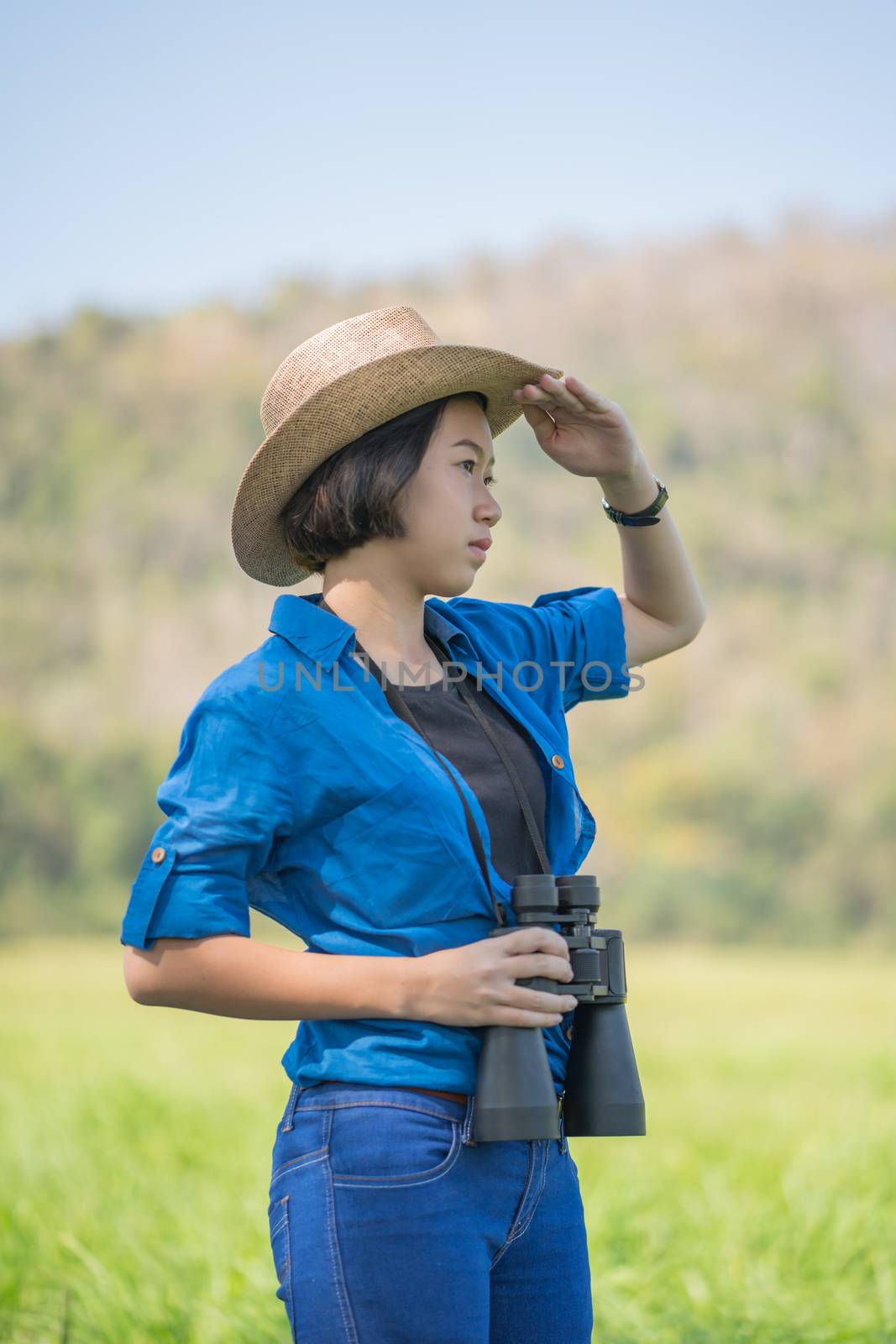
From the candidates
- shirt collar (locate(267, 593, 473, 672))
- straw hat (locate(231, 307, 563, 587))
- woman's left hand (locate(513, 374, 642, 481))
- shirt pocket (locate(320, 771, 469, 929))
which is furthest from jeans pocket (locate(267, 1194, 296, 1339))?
woman's left hand (locate(513, 374, 642, 481))

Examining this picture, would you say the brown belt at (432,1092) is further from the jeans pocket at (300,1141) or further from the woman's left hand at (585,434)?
the woman's left hand at (585,434)

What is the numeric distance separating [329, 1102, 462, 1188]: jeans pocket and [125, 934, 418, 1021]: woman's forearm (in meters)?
0.12

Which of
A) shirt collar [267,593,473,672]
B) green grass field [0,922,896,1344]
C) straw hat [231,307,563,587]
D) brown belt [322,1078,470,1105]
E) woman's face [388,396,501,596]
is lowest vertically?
green grass field [0,922,896,1344]

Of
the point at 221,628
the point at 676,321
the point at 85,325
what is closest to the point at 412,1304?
the point at 221,628

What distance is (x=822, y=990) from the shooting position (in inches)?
585

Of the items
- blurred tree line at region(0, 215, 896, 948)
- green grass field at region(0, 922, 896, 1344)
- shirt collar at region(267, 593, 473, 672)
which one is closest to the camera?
shirt collar at region(267, 593, 473, 672)

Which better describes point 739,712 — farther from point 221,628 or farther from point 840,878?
point 221,628

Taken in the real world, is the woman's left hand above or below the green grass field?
above

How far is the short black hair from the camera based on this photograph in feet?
6.67

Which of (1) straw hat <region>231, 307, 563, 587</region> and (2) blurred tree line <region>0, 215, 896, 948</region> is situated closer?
(1) straw hat <region>231, 307, 563, 587</region>

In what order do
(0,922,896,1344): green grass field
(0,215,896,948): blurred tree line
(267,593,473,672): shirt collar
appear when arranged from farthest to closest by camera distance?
(0,215,896,948): blurred tree line → (0,922,896,1344): green grass field → (267,593,473,672): shirt collar

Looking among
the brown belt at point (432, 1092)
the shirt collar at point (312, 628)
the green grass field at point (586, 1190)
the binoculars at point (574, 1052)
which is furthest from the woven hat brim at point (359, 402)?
the green grass field at point (586, 1190)

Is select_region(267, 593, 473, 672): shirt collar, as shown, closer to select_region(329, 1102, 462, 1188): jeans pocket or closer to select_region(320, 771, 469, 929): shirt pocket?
select_region(320, 771, 469, 929): shirt pocket

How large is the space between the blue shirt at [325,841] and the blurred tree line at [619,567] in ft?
66.5
